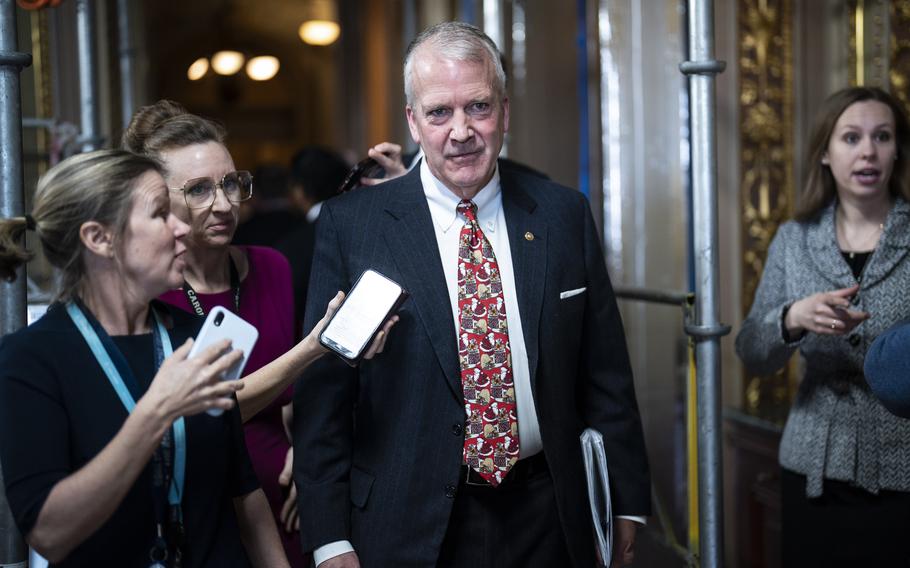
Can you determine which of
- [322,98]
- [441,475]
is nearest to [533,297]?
[441,475]

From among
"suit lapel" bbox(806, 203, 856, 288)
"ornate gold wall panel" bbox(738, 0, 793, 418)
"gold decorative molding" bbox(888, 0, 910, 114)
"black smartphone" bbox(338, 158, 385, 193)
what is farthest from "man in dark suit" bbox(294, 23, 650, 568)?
"ornate gold wall panel" bbox(738, 0, 793, 418)

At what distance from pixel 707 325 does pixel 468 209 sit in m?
0.83

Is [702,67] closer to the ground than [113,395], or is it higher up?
higher up

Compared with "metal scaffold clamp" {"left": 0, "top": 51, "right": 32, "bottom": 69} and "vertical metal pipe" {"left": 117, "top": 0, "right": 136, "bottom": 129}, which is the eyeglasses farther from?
"vertical metal pipe" {"left": 117, "top": 0, "right": 136, "bottom": 129}

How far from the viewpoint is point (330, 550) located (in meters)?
2.33

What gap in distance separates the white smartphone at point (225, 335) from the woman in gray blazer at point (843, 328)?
5.34 ft

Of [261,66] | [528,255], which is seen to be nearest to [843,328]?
[528,255]

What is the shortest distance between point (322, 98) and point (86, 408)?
17395mm

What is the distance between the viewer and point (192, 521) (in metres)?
1.94

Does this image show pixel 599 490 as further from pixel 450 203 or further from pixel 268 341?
pixel 268 341

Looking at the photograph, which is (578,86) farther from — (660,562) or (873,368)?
(873,368)

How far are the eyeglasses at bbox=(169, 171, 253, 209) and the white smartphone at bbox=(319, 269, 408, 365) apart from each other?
51 centimetres

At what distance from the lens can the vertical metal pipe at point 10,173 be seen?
2.28 m

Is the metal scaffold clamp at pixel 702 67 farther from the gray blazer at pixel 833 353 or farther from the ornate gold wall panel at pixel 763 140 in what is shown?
the ornate gold wall panel at pixel 763 140
